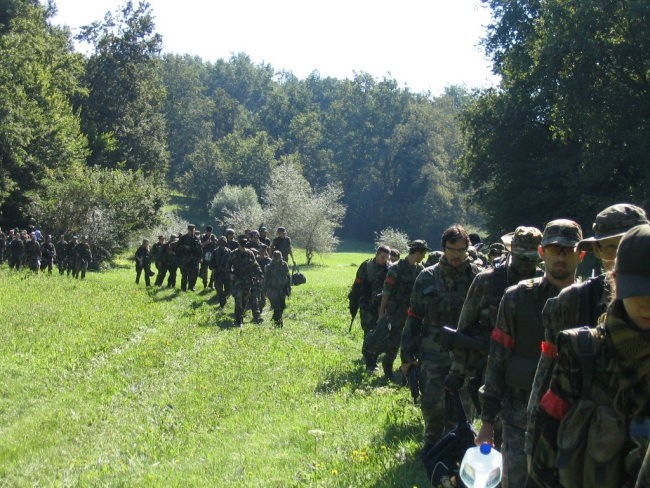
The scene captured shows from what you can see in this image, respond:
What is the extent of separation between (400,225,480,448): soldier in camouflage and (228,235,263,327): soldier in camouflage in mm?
13214

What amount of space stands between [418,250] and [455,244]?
11.7 ft

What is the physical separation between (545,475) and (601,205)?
101 feet

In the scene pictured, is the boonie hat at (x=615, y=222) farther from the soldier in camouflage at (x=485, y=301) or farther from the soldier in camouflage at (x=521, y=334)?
the soldier in camouflage at (x=485, y=301)

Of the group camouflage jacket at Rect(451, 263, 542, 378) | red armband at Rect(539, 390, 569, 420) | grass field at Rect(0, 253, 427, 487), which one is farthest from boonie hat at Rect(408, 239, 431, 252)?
red armband at Rect(539, 390, 569, 420)

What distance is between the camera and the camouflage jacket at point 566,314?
12.1 ft

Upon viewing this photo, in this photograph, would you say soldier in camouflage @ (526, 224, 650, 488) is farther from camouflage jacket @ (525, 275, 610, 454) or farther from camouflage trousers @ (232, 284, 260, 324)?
camouflage trousers @ (232, 284, 260, 324)

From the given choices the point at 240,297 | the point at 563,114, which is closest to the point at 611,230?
the point at 240,297

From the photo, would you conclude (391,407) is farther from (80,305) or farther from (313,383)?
(80,305)

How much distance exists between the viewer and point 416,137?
10600 cm

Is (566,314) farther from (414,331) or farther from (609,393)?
(414,331)

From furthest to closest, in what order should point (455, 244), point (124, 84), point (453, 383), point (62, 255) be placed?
point (124, 84)
point (62, 255)
point (455, 244)
point (453, 383)

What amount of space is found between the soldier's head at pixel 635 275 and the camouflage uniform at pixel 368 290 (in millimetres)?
11225

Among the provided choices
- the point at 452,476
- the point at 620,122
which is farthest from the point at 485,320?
the point at 620,122

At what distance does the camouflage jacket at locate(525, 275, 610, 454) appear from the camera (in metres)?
3.70
